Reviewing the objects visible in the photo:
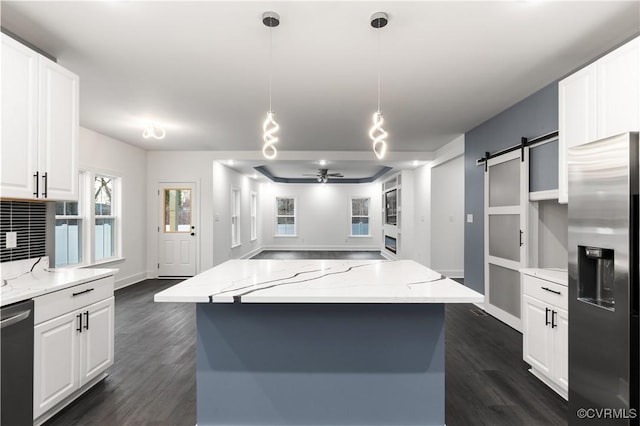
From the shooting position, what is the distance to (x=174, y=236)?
6.86 meters

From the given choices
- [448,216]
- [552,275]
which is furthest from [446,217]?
[552,275]

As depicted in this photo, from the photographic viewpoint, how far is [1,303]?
1.78 metres

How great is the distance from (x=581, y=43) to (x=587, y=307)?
2.03 metres

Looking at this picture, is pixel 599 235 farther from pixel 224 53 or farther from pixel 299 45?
pixel 224 53

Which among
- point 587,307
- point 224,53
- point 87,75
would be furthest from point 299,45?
point 587,307

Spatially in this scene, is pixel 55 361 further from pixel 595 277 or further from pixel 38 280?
pixel 595 277

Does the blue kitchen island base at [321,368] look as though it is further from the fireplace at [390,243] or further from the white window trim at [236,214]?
the fireplace at [390,243]

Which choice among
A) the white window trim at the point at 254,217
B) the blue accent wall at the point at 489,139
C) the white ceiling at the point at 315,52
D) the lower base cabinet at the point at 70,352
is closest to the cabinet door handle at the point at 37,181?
the lower base cabinet at the point at 70,352

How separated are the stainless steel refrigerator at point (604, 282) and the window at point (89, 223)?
558cm

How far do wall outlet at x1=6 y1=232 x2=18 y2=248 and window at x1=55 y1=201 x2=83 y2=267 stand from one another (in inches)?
99.3

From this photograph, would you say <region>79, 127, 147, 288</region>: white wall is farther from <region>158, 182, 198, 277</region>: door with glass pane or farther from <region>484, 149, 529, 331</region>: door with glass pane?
<region>484, 149, 529, 331</region>: door with glass pane

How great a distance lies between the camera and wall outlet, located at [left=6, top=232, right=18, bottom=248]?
244cm

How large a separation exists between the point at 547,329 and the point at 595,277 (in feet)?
2.54

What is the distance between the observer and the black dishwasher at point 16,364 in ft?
5.81
